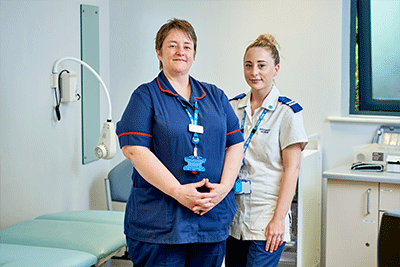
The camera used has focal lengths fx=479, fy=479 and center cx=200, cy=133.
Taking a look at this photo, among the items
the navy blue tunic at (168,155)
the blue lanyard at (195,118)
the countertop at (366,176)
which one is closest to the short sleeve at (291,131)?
the navy blue tunic at (168,155)

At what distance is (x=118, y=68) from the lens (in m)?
3.91

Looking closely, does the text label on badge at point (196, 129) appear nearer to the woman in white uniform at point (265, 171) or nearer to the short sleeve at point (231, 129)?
the short sleeve at point (231, 129)

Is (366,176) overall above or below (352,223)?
above

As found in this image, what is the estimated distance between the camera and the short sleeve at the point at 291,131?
172 cm

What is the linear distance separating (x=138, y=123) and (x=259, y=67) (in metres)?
0.56

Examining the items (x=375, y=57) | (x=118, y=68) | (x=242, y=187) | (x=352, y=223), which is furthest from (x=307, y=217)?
(x=118, y=68)

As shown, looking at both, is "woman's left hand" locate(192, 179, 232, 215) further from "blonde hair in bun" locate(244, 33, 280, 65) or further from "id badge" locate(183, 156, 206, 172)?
"blonde hair in bun" locate(244, 33, 280, 65)

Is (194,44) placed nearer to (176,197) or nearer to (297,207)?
(176,197)

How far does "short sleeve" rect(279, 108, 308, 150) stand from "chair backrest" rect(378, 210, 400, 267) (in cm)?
39

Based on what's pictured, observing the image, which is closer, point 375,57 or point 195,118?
point 195,118

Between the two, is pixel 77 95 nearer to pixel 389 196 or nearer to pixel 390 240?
pixel 389 196

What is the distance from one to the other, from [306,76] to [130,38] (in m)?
1.44

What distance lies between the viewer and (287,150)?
1.75m

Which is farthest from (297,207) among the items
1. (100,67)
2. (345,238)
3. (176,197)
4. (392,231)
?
(100,67)
